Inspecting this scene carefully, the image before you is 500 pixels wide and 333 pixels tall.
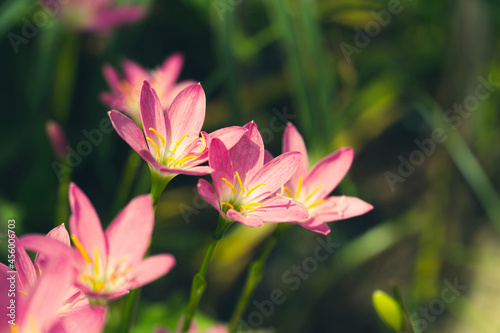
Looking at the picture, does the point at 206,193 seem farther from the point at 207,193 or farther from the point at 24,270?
the point at 24,270

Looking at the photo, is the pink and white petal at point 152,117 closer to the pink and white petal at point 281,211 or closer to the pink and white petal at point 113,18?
the pink and white petal at point 281,211

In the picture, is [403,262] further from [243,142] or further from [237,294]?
[243,142]

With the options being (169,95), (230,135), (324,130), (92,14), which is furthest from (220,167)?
(92,14)

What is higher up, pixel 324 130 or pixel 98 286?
pixel 98 286

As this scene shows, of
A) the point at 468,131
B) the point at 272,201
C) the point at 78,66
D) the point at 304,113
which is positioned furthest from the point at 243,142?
the point at 78,66

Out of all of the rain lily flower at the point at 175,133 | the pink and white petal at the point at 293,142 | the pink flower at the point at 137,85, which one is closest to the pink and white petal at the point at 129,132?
the rain lily flower at the point at 175,133
